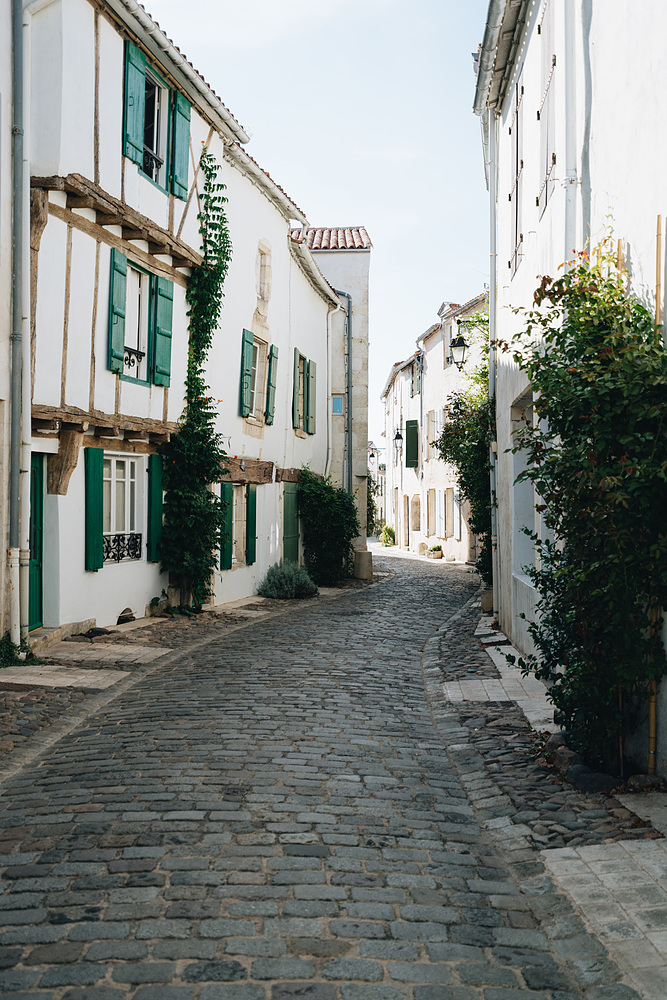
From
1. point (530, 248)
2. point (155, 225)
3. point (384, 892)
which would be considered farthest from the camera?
point (155, 225)

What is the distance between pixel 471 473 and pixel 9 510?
7922mm

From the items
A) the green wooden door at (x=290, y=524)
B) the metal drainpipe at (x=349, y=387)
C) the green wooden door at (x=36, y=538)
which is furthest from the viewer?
the metal drainpipe at (x=349, y=387)

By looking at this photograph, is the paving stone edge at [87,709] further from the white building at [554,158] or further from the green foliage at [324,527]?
the green foliage at [324,527]

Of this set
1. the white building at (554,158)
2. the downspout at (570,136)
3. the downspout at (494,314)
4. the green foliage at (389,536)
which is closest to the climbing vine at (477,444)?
the downspout at (494,314)

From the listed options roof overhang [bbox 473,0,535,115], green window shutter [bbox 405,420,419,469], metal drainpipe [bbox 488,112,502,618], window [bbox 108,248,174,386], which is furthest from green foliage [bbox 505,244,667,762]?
green window shutter [bbox 405,420,419,469]

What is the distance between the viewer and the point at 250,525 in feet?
53.1

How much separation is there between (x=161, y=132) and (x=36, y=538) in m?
6.07

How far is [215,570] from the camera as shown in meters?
14.5

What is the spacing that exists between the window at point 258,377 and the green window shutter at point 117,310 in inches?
184

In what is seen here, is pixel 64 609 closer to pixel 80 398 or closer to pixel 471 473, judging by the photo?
pixel 80 398

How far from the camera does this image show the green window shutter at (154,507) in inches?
490

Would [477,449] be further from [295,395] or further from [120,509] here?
[295,395]

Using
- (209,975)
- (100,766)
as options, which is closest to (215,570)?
(100,766)

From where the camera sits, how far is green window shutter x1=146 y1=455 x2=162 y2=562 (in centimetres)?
1245
